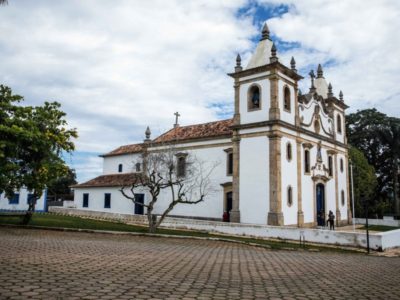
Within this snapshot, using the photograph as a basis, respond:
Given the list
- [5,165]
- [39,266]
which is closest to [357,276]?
[39,266]

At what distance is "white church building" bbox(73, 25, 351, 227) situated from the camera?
886 inches

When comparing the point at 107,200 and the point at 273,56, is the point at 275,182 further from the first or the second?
the point at 107,200

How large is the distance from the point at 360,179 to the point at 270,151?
51.7ft

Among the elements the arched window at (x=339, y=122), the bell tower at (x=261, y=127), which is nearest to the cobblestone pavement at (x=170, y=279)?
the bell tower at (x=261, y=127)

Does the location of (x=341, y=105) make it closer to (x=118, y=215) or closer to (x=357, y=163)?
(x=357, y=163)

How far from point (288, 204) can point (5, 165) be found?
15342 mm

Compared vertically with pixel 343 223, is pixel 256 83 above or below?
above

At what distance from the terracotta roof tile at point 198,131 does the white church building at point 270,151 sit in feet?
0.35

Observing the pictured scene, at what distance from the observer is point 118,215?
26922 mm

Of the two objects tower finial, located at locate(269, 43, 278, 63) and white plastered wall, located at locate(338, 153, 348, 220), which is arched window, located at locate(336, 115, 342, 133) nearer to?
white plastered wall, located at locate(338, 153, 348, 220)

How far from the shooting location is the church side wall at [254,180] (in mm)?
22219

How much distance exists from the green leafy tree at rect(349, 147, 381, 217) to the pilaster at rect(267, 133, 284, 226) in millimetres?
14876

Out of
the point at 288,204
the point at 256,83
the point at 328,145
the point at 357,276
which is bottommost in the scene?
the point at 357,276

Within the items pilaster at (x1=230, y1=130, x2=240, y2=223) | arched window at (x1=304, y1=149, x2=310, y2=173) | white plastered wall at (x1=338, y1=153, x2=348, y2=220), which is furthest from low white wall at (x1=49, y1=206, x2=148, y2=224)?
white plastered wall at (x1=338, y1=153, x2=348, y2=220)
